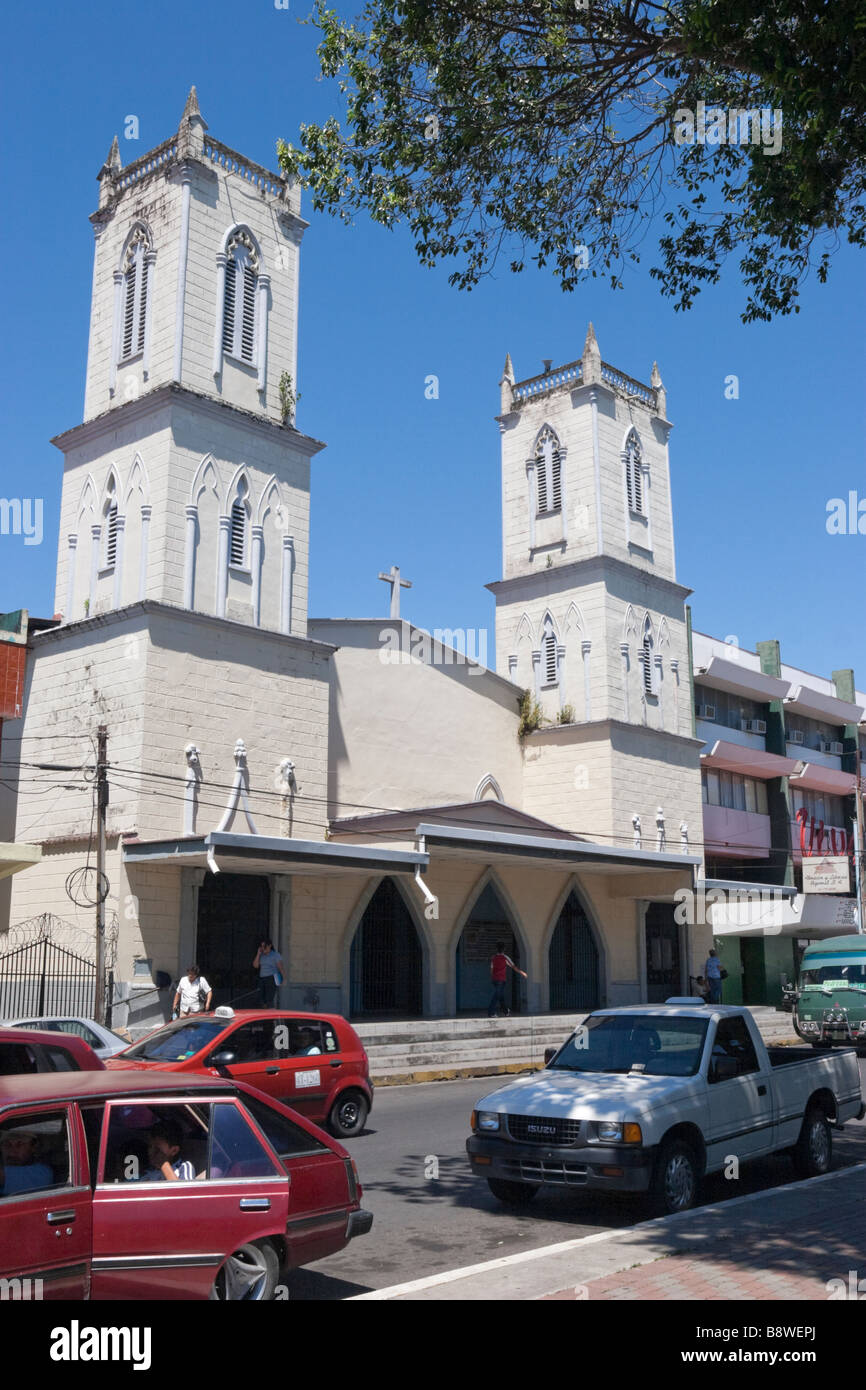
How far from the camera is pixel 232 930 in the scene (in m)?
23.8

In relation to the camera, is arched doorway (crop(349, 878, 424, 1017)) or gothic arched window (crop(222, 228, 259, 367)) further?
arched doorway (crop(349, 878, 424, 1017))

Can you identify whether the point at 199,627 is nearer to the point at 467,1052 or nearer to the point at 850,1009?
the point at 467,1052

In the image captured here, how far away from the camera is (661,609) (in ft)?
119

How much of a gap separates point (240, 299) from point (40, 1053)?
21.5 m

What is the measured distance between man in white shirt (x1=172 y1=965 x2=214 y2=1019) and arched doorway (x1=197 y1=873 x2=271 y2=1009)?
3509 mm

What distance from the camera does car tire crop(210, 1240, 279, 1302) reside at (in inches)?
228

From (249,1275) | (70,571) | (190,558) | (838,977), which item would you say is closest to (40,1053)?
(249,1275)

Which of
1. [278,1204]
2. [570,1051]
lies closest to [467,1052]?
[570,1051]

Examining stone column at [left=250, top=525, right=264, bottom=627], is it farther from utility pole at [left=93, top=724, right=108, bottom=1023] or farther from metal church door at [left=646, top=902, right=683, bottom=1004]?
metal church door at [left=646, top=902, right=683, bottom=1004]

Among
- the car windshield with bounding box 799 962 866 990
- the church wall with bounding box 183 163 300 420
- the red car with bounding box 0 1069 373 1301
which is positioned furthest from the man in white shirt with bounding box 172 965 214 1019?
the red car with bounding box 0 1069 373 1301

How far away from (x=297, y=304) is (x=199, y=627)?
8.75 m

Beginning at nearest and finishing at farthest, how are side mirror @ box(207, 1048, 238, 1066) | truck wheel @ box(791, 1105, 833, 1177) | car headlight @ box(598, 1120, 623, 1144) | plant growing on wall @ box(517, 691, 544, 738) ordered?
car headlight @ box(598, 1120, 623, 1144) → truck wheel @ box(791, 1105, 833, 1177) → side mirror @ box(207, 1048, 238, 1066) → plant growing on wall @ box(517, 691, 544, 738)

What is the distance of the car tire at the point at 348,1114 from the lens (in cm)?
1349

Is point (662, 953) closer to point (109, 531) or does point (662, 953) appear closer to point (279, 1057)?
point (109, 531)
